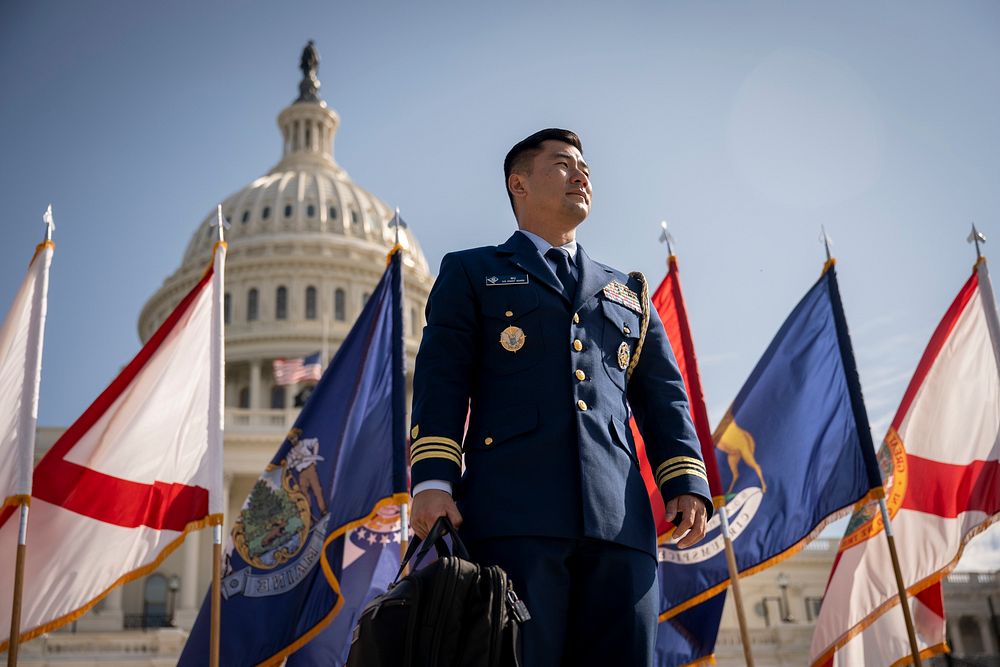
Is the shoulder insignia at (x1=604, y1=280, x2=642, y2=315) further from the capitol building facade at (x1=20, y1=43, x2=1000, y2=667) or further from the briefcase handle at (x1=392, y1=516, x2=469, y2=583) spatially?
the capitol building facade at (x1=20, y1=43, x2=1000, y2=667)

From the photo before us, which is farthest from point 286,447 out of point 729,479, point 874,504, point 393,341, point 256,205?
point 256,205

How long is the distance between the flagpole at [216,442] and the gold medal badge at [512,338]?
17.7 ft

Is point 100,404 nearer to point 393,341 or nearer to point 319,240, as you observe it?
point 393,341

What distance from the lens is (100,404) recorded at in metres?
9.75

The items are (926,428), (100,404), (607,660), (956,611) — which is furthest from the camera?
(956,611)

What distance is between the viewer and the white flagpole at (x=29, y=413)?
8328 mm

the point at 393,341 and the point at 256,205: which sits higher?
the point at 256,205

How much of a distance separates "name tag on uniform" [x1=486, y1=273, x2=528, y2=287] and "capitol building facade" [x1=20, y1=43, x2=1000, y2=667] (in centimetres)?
2613

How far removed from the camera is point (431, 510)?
3.59m

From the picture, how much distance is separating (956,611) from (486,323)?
42.0 metres

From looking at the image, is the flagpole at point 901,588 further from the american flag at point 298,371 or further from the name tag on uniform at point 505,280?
the american flag at point 298,371

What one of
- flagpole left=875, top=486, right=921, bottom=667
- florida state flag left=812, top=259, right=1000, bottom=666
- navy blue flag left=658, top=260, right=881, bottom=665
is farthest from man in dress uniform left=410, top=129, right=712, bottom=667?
florida state flag left=812, top=259, right=1000, bottom=666

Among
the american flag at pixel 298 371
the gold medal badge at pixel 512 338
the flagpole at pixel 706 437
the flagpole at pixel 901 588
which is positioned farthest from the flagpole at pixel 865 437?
the american flag at pixel 298 371

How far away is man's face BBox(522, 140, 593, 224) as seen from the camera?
4.22 metres
